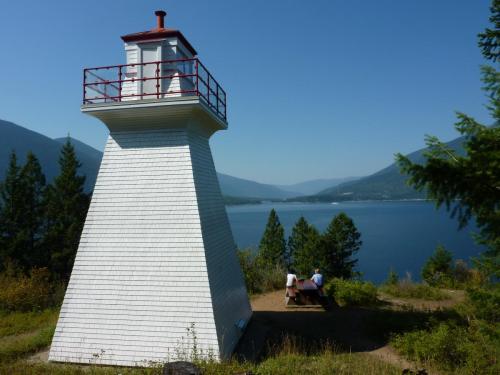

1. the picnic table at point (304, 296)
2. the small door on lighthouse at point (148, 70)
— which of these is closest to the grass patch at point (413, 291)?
the picnic table at point (304, 296)

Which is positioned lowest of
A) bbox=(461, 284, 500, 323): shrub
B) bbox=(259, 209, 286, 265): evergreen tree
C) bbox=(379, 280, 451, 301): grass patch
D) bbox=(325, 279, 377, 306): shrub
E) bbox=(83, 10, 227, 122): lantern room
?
bbox=(259, 209, 286, 265): evergreen tree

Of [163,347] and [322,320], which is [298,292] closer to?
[322,320]

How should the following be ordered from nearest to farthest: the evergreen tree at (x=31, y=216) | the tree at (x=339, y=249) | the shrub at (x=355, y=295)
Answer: the shrub at (x=355, y=295) < the evergreen tree at (x=31, y=216) < the tree at (x=339, y=249)

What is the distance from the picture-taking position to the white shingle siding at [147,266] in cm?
823

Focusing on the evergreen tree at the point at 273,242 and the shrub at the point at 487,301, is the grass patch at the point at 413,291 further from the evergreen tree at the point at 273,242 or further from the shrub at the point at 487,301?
the evergreen tree at the point at 273,242

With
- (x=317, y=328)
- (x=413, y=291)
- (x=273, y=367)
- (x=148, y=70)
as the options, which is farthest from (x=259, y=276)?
(x=148, y=70)

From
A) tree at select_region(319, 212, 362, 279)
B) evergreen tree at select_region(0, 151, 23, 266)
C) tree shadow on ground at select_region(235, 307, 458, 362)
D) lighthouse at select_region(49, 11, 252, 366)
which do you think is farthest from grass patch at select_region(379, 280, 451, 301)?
evergreen tree at select_region(0, 151, 23, 266)

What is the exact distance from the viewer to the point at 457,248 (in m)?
71.6

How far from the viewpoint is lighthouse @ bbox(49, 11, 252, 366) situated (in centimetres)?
826

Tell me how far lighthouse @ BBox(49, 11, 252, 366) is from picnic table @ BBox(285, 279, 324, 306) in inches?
184

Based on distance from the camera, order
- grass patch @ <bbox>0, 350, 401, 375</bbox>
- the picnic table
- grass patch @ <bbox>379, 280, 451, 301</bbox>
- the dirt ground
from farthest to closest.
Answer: grass patch @ <bbox>379, 280, 451, 301</bbox>, the picnic table, the dirt ground, grass patch @ <bbox>0, 350, 401, 375</bbox>

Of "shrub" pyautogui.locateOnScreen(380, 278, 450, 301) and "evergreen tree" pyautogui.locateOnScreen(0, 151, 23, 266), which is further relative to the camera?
"evergreen tree" pyautogui.locateOnScreen(0, 151, 23, 266)

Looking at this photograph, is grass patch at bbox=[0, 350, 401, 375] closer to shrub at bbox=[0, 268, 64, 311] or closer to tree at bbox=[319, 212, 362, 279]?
shrub at bbox=[0, 268, 64, 311]

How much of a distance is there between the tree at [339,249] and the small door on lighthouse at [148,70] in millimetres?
27192
